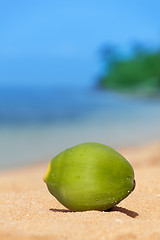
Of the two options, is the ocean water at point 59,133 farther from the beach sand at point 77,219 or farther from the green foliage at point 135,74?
the green foliage at point 135,74

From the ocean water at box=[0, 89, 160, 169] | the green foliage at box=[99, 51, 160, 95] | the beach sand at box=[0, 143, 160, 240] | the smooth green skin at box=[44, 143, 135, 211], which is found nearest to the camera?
the beach sand at box=[0, 143, 160, 240]

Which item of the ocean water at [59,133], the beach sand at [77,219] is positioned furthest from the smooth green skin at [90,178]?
the ocean water at [59,133]

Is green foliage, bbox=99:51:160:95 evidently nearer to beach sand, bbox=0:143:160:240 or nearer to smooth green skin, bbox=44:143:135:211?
beach sand, bbox=0:143:160:240

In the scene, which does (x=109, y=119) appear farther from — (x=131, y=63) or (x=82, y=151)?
(x=131, y=63)

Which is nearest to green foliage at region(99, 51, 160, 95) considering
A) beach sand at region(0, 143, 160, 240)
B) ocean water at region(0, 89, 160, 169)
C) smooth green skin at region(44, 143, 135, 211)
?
ocean water at region(0, 89, 160, 169)

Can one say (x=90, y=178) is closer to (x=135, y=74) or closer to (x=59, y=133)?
(x=59, y=133)
